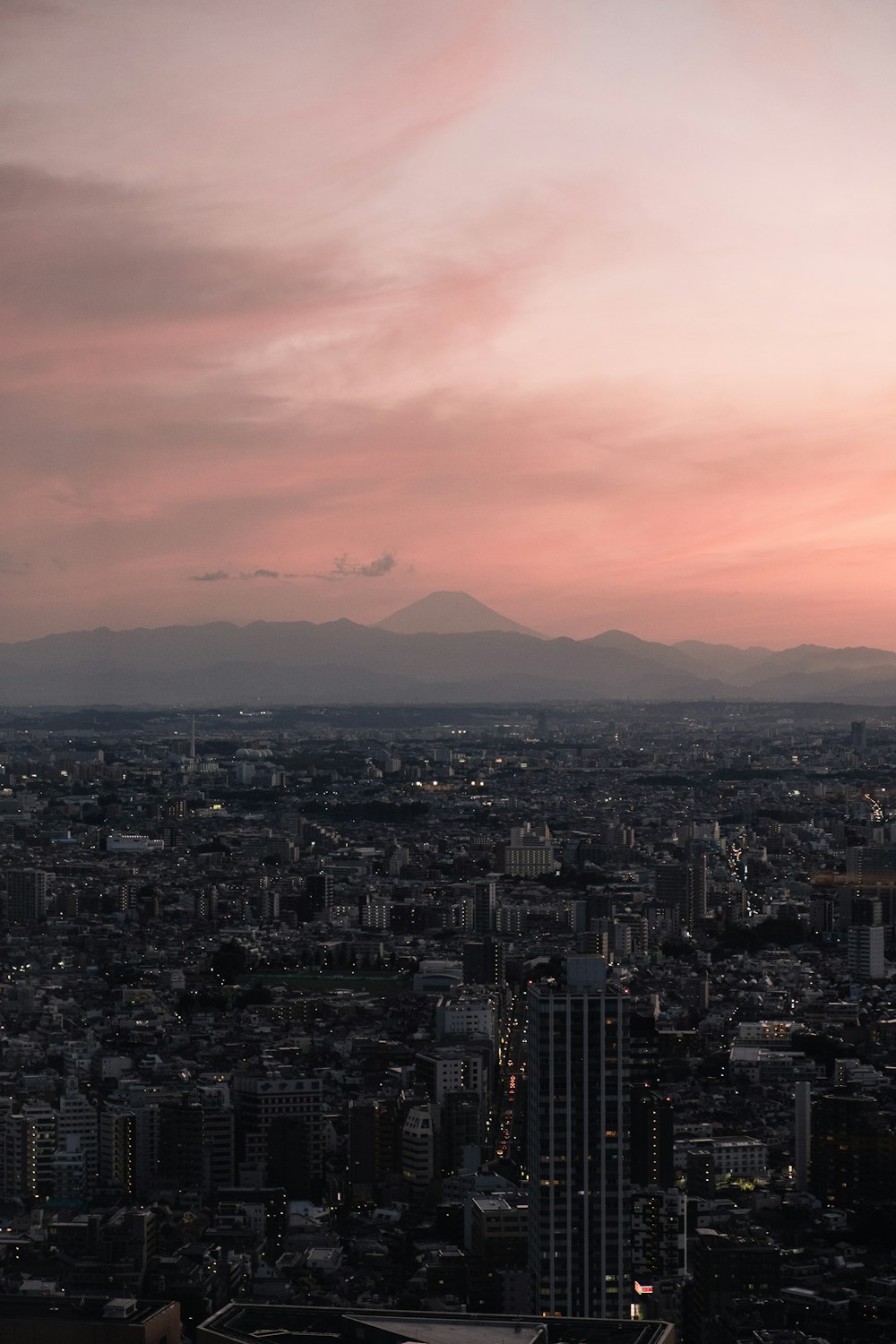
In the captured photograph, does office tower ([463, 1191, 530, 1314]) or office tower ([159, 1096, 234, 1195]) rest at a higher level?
office tower ([463, 1191, 530, 1314])

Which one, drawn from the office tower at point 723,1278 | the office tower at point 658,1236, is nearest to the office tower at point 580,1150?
the office tower at point 658,1236

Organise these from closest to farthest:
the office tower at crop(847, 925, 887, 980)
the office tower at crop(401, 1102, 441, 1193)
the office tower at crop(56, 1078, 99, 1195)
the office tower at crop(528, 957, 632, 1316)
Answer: the office tower at crop(528, 957, 632, 1316) → the office tower at crop(56, 1078, 99, 1195) → the office tower at crop(401, 1102, 441, 1193) → the office tower at crop(847, 925, 887, 980)

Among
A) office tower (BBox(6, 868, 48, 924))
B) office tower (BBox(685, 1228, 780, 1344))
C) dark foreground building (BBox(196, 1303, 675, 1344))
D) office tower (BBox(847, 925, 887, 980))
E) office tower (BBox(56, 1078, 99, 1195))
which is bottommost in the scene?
office tower (BBox(847, 925, 887, 980))

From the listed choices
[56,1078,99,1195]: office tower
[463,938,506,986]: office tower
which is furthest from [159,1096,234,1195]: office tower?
[463,938,506,986]: office tower

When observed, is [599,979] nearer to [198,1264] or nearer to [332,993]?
[198,1264]

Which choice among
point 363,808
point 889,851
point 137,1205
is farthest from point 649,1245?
point 363,808

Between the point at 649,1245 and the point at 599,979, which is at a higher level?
the point at 599,979

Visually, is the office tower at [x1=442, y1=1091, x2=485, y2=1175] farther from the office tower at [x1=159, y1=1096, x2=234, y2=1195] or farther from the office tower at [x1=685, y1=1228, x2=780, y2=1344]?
the office tower at [x1=685, y1=1228, x2=780, y2=1344]
